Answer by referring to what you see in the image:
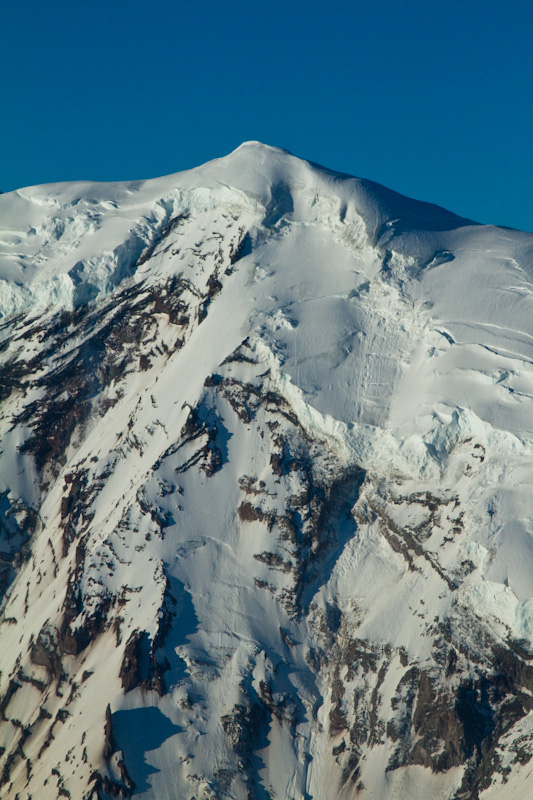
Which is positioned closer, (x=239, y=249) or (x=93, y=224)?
(x=239, y=249)

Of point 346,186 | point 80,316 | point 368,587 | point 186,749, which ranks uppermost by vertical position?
point 346,186

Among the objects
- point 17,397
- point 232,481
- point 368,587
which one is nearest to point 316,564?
point 368,587

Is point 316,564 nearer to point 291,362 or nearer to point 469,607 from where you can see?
point 469,607

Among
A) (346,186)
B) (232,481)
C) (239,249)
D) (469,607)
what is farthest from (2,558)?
(346,186)

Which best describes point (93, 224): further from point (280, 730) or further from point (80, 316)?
point (280, 730)

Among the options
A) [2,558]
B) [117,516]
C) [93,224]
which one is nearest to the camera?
[117,516]

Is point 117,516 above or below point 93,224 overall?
below

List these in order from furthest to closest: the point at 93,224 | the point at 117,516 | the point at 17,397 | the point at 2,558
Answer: the point at 93,224 → the point at 17,397 → the point at 2,558 → the point at 117,516
